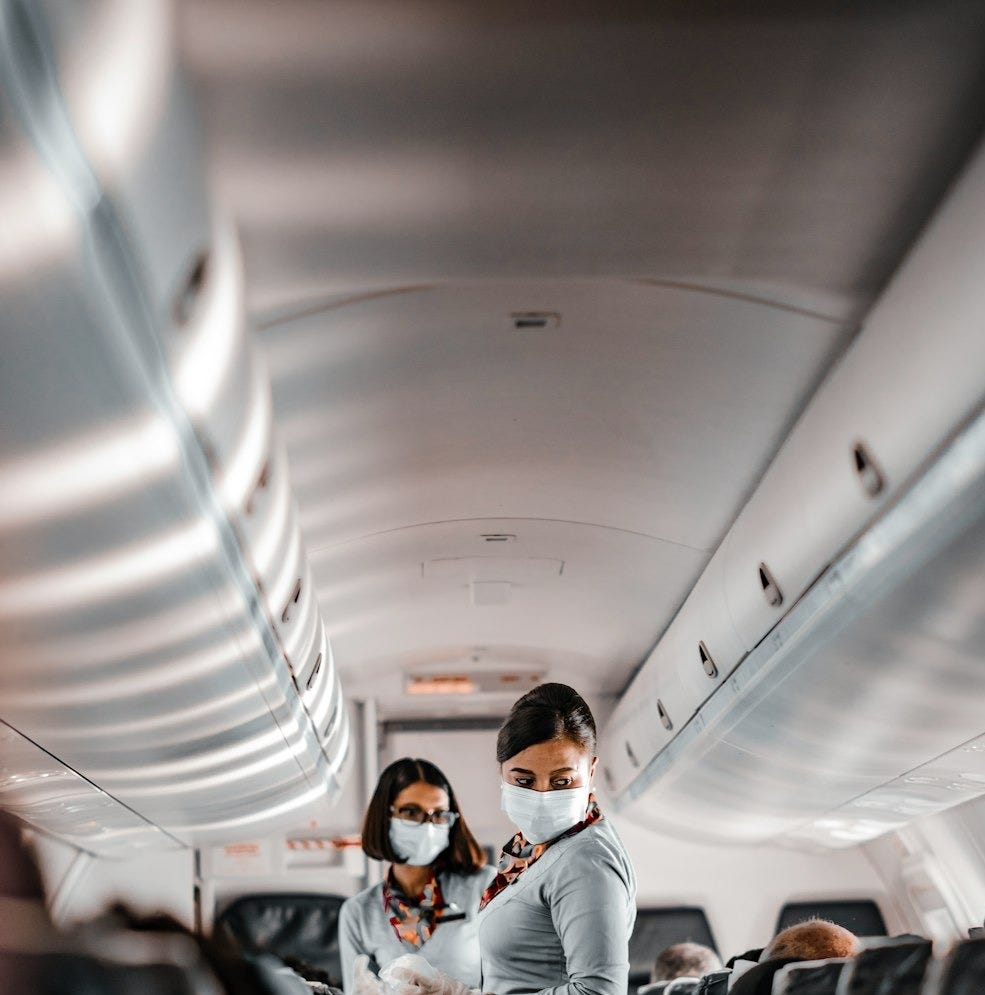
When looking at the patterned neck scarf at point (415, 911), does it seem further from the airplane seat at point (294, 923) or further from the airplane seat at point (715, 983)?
the airplane seat at point (294, 923)

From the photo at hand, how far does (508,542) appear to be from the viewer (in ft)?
23.3

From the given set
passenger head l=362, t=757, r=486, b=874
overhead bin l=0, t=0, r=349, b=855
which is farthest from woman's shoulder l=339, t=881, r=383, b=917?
overhead bin l=0, t=0, r=349, b=855

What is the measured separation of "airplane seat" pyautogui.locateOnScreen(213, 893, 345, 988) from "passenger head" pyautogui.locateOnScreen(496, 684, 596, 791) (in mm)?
6548

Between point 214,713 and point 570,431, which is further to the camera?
point 570,431

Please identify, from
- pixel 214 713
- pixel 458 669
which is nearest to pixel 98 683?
pixel 214 713

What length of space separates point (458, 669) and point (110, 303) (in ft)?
25.1

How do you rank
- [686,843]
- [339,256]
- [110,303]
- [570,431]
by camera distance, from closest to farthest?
[110,303] → [339,256] → [570,431] → [686,843]

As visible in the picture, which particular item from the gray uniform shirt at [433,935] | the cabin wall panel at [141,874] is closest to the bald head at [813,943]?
the cabin wall panel at [141,874]

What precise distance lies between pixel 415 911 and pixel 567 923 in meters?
2.13

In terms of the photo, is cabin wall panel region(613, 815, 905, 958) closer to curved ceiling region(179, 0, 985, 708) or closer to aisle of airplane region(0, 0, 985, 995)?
aisle of airplane region(0, 0, 985, 995)

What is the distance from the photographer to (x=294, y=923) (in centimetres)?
908

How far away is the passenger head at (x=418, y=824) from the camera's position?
15.8ft

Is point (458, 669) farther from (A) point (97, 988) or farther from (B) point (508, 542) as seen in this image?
(A) point (97, 988)

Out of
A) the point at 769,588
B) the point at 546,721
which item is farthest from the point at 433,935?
the point at 546,721
